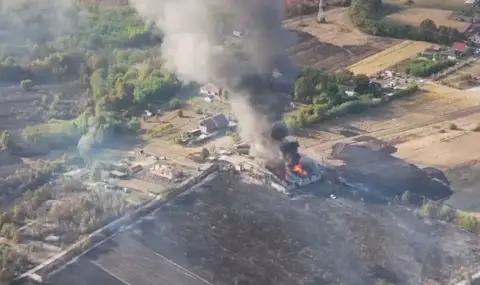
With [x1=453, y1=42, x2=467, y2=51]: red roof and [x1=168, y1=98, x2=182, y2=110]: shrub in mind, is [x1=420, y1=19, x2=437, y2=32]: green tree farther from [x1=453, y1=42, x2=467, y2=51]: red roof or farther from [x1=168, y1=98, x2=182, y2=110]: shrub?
[x1=168, y1=98, x2=182, y2=110]: shrub

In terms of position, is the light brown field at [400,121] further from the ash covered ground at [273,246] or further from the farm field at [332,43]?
the farm field at [332,43]

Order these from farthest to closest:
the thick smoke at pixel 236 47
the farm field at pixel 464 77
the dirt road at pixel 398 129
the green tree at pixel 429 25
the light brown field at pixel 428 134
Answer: the green tree at pixel 429 25, the farm field at pixel 464 77, the dirt road at pixel 398 129, the light brown field at pixel 428 134, the thick smoke at pixel 236 47

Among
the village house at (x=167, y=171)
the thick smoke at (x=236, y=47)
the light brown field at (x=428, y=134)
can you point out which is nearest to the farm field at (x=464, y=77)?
the light brown field at (x=428, y=134)

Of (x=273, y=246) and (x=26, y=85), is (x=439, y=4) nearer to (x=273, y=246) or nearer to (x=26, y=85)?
(x=26, y=85)

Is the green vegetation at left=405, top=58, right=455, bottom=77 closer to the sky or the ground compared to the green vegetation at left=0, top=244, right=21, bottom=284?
closer to the sky

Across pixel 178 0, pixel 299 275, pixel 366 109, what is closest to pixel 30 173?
pixel 178 0

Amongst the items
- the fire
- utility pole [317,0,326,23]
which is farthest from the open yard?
utility pole [317,0,326,23]
